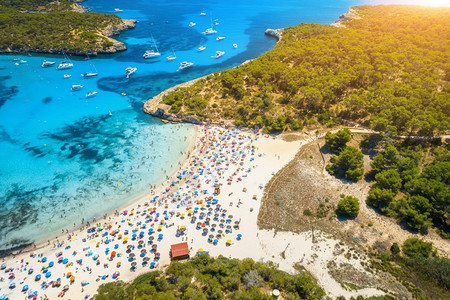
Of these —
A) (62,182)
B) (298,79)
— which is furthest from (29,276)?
(298,79)

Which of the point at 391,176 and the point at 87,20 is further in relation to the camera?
the point at 87,20

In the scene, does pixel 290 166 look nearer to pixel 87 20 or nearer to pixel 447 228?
pixel 447 228

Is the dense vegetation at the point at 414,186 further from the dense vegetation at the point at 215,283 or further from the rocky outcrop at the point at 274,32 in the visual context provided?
the rocky outcrop at the point at 274,32

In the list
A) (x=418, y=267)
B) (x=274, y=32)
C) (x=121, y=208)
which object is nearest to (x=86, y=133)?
(x=121, y=208)

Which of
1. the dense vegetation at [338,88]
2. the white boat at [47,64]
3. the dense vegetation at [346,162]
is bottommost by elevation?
the white boat at [47,64]

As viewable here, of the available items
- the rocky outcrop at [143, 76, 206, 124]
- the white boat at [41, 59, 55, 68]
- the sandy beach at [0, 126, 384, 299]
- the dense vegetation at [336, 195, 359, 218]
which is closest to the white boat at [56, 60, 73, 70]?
the white boat at [41, 59, 55, 68]

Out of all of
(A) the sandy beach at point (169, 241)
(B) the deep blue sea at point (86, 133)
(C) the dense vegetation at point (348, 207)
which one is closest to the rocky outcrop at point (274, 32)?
(B) the deep blue sea at point (86, 133)

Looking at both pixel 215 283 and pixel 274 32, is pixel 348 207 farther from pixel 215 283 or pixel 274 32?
pixel 274 32
